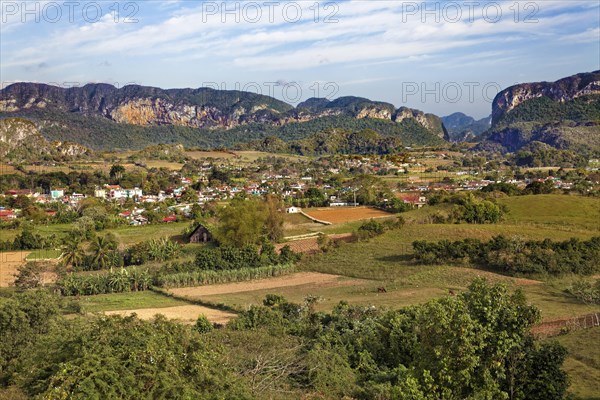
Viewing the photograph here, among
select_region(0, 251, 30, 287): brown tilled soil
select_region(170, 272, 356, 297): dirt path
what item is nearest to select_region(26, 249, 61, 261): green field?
select_region(0, 251, 30, 287): brown tilled soil

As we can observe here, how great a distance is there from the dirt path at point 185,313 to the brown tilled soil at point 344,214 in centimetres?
2124

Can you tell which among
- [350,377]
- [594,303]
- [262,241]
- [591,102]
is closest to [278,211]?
[262,241]

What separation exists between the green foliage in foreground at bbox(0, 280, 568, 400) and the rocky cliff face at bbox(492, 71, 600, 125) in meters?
164

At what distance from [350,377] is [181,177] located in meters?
72.7

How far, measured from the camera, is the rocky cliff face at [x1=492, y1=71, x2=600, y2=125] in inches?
6289

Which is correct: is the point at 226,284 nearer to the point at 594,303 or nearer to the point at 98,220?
the point at 594,303

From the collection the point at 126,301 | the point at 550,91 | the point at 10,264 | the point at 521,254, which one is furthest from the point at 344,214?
the point at 550,91

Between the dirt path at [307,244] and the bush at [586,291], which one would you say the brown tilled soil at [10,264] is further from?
the bush at [586,291]

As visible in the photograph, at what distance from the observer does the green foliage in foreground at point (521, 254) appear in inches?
1053

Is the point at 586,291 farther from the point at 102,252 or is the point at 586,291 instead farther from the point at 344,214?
the point at 344,214

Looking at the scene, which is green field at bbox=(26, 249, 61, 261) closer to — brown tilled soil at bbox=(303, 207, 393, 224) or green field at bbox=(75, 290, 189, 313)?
green field at bbox=(75, 290, 189, 313)

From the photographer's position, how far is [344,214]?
49.0 meters

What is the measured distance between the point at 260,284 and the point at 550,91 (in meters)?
165

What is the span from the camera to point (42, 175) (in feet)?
253
